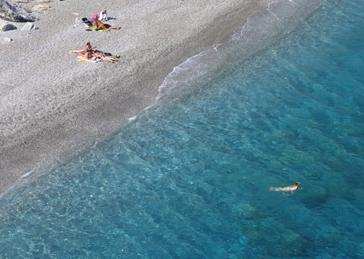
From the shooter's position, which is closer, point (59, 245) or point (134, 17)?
point (59, 245)

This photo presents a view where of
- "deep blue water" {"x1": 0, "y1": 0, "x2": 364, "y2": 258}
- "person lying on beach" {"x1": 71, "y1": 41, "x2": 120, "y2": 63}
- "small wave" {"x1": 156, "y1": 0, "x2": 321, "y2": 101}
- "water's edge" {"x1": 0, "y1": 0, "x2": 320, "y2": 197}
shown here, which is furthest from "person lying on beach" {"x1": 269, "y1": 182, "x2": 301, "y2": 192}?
"person lying on beach" {"x1": 71, "y1": 41, "x2": 120, "y2": 63}

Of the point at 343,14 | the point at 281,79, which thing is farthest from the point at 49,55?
the point at 343,14

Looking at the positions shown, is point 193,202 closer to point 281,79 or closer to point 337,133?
point 337,133

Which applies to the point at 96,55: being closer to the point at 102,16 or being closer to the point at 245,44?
the point at 102,16

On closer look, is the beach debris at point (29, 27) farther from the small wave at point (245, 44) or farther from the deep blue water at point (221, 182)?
the deep blue water at point (221, 182)

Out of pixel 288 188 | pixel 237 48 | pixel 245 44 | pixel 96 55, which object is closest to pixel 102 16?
pixel 96 55

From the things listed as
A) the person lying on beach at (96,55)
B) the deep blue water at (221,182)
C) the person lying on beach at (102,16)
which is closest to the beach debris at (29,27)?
the person lying on beach at (102,16)
